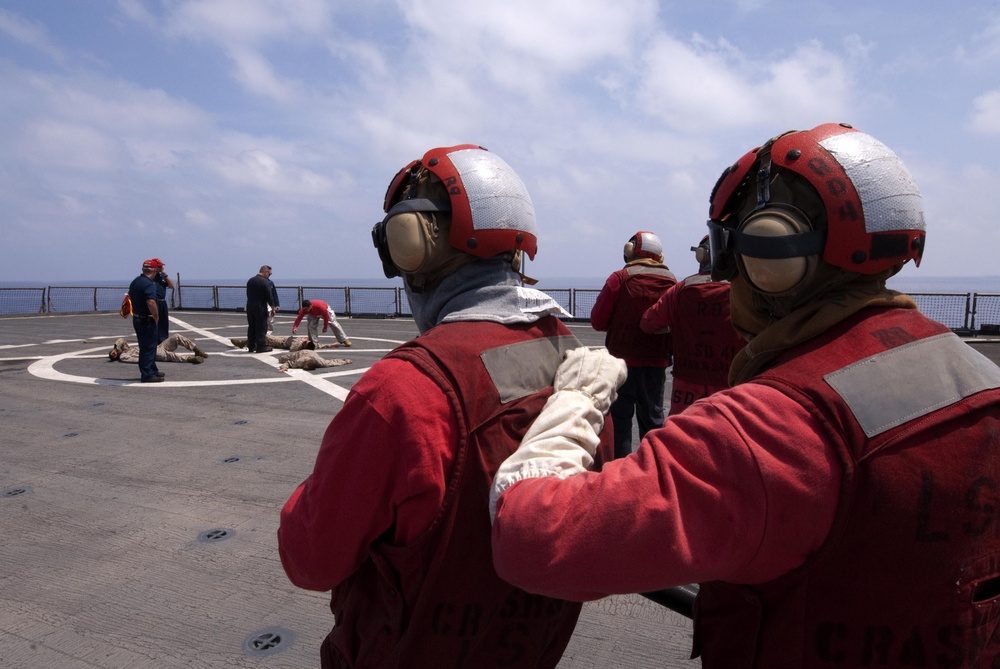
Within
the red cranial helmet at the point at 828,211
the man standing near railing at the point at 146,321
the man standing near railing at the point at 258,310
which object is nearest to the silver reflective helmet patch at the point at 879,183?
the red cranial helmet at the point at 828,211

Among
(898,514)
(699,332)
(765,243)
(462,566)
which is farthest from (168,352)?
(898,514)

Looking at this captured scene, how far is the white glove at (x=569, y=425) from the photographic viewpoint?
54.6 inches

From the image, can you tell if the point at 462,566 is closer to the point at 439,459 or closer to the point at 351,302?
the point at 439,459

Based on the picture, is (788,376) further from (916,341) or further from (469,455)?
(469,455)

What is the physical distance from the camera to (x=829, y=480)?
3.75 ft

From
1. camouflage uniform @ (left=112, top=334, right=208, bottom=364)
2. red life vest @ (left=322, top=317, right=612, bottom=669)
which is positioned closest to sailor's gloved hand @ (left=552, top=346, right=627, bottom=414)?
red life vest @ (left=322, top=317, right=612, bottom=669)

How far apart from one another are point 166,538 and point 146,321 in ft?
21.9

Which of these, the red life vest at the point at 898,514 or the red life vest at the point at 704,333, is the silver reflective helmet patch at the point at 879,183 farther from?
the red life vest at the point at 704,333

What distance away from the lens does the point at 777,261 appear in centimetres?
138

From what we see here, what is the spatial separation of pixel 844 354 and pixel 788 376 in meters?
0.13

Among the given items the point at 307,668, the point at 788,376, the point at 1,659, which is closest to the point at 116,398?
the point at 1,659

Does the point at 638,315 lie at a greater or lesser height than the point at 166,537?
greater

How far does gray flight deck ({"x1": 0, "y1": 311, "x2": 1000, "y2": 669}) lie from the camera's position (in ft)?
10.0

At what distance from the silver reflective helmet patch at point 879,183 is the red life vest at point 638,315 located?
4.27 meters
